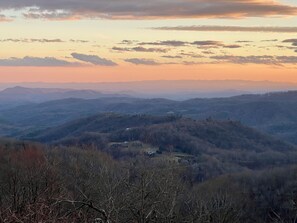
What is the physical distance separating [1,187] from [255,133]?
445 ft

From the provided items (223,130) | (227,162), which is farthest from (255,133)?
(227,162)

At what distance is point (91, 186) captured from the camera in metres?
30.7

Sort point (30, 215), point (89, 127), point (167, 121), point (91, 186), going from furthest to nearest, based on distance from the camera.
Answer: point (89, 127), point (167, 121), point (91, 186), point (30, 215)

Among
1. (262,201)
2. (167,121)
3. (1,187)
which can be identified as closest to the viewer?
(1,187)

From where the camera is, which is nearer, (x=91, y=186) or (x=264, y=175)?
(x=91, y=186)

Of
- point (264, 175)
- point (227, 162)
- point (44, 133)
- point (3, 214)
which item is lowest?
point (44, 133)

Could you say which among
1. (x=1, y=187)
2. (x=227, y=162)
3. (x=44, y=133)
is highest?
(x=1, y=187)

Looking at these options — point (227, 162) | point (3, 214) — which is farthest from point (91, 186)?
point (227, 162)

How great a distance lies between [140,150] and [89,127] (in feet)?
231

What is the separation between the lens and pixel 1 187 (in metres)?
36.5

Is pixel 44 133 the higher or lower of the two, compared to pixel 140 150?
lower

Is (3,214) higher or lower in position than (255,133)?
higher

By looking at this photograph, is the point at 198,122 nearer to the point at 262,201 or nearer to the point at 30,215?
the point at 262,201

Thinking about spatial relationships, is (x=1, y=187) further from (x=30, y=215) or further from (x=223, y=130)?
(x=223, y=130)
